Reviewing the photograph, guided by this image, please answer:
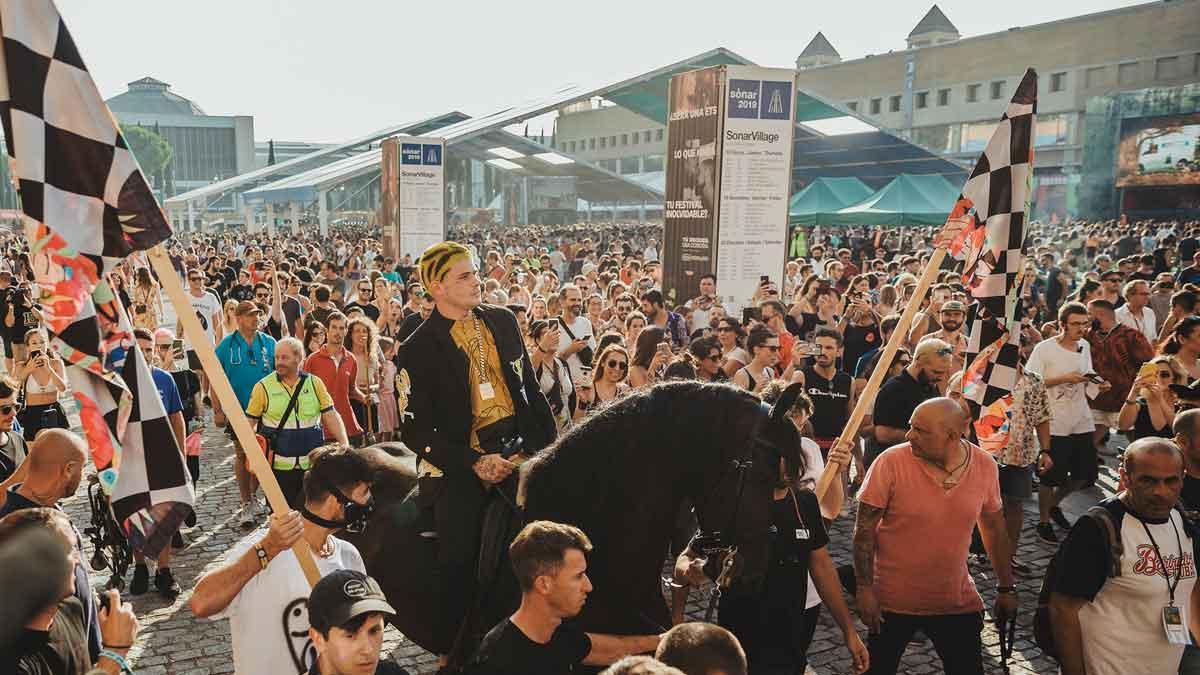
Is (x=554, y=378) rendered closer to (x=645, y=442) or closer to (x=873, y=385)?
(x=873, y=385)

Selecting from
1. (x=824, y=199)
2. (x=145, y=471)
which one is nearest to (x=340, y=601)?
(x=145, y=471)

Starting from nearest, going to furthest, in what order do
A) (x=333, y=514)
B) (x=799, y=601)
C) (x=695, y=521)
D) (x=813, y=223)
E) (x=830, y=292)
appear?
(x=333, y=514)
(x=695, y=521)
(x=799, y=601)
(x=830, y=292)
(x=813, y=223)

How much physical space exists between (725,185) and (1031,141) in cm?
794

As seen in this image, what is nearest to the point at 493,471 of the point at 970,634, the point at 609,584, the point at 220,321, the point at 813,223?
the point at 609,584

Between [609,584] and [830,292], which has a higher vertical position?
[830,292]

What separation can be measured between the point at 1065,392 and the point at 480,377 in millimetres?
5386

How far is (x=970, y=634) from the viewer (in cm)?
429

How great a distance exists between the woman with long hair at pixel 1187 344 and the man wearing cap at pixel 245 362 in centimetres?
768

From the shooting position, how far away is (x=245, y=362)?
802cm

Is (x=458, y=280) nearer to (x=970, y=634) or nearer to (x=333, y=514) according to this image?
(x=333, y=514)

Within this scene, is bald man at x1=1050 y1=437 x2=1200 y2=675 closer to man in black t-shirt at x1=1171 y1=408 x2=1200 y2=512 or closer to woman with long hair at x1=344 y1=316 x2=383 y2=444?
man in black t-shirt at x1=1171 y1=408 x2=1200 y2=512

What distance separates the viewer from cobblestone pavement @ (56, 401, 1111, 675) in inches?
217

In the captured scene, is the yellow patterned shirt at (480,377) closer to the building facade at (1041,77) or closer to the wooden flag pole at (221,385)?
the wooden flag pole at (221,385)

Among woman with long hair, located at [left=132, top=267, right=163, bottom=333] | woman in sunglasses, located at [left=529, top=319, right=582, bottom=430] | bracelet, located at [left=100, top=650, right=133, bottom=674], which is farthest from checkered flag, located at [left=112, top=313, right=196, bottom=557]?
woman with long hair, located at [left=132, top=267, right=163, bottom=333]
